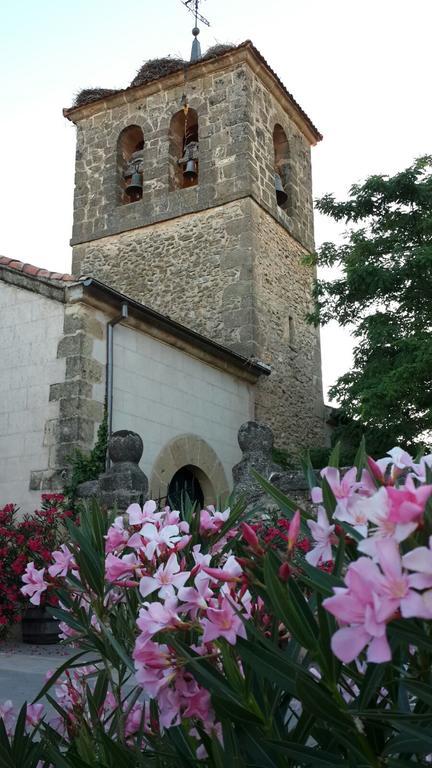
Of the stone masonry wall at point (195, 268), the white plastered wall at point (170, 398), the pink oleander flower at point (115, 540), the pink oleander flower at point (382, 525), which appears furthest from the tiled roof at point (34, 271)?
the pink oleander flower at point (382, 525)

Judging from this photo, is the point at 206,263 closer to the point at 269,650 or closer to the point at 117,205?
the point at 117,205

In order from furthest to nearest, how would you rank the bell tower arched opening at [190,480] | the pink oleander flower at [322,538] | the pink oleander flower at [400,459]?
1. the bell tower arched opening at [190,480]
2. the pink oleander flower at [400,459]
3. the pink oleander flower at [322,538]

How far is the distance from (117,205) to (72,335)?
20.9 feet

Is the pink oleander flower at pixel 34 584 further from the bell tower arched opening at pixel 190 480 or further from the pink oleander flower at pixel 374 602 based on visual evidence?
the bell tower arched opening at pixel 190 480

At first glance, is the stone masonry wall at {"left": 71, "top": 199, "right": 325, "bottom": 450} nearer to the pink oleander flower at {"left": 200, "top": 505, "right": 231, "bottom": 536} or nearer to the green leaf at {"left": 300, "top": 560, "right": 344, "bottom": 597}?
the pink oleander flower at {"left": 200, "top": 505, "right": 231, "bottom": 536}

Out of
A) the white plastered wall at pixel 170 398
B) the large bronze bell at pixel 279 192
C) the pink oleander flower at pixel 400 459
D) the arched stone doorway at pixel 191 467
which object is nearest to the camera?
the pink oleander flower at pixel 400 459

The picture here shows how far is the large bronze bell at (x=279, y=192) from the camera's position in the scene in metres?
13.9

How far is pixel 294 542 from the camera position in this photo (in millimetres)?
1028

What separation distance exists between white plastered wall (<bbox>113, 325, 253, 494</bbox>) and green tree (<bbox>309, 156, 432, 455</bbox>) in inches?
65.6

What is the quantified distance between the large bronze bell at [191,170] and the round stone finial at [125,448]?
7281 millimetres

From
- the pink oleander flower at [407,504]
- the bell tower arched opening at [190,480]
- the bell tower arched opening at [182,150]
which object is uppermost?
the bell tower arched opening at [182,150]

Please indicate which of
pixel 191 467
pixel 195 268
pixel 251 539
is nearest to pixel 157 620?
pixel 251 539

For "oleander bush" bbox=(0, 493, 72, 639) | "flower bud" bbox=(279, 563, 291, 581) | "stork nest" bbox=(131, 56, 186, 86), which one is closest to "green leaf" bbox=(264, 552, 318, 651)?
"flower bud" bbox=(279, 563, 291, 581)

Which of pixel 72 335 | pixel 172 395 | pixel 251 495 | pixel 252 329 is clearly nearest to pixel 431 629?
pixel 251 495
